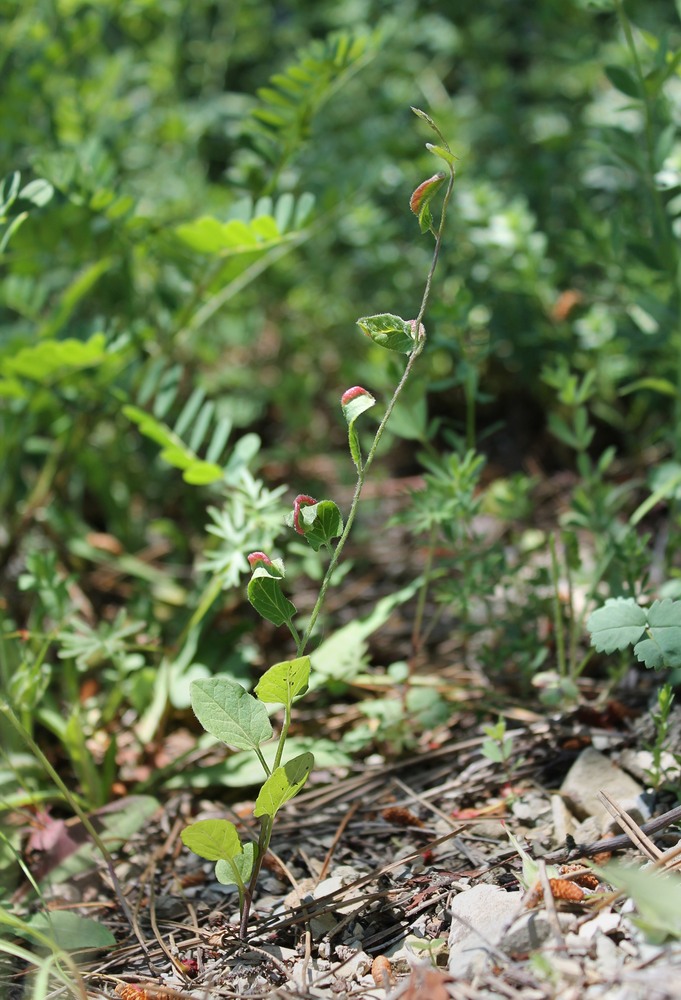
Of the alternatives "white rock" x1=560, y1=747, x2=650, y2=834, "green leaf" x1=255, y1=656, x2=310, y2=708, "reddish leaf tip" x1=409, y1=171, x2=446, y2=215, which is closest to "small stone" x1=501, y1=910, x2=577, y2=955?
"white rock" x1=560, y1=747, x2=650, y2=834

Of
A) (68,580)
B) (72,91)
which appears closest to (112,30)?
(72,91)

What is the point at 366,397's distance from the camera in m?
1.21

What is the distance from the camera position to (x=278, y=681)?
3.99 ft

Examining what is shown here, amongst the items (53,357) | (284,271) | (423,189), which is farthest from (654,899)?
(284,271)

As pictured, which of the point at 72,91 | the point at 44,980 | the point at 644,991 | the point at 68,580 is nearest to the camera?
the point at 644,991

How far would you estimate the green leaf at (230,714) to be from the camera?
50.1 inches

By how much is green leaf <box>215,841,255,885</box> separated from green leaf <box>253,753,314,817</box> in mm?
69

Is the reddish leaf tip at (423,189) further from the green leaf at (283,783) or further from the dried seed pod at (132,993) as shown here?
the dried seed pod at (132,993)

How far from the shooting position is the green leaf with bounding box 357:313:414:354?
48.0 inches

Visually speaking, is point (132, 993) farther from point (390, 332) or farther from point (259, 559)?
point (390, 332)

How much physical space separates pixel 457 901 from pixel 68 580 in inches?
37.0

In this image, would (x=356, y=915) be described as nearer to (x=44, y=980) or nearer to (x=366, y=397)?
(x=44, y=980)

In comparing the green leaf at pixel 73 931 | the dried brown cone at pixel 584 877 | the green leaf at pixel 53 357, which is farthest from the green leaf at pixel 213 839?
the green leaf at pixel 53 357

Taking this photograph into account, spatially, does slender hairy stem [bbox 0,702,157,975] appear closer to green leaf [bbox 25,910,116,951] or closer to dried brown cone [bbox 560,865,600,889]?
green leaf [bbox 25,910,116,951]
